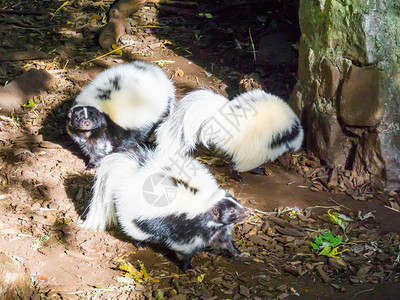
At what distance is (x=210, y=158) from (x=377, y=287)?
2622 millimetres

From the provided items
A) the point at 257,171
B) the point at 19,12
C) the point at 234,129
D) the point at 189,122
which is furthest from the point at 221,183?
the point at 19,12

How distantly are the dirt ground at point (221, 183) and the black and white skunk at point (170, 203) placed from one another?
27 centimetres

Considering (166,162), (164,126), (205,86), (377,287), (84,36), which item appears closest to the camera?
(377,287)

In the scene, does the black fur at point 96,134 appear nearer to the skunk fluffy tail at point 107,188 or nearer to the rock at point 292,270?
the skunk fluffy tail at point 107,188

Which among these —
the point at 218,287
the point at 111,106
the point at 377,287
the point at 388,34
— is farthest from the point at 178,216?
the point at 388,34

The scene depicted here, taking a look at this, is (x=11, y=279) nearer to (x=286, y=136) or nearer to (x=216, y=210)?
(x=216, y=210)

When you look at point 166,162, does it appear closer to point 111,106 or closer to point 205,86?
point 111,106

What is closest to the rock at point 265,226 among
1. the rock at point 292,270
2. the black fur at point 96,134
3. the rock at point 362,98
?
the rock at point 292,270

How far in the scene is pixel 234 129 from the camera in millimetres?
6055

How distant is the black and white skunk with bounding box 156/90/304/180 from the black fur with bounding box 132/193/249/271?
1.34m

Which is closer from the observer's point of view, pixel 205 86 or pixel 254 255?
pixel 254 255

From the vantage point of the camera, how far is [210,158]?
653cm

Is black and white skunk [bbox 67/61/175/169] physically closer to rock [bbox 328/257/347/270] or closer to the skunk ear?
the skunk ear

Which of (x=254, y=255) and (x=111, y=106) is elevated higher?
(x=111, y=106)
